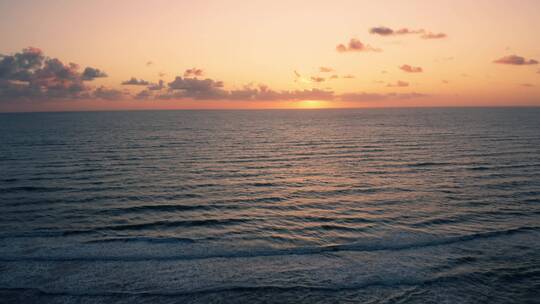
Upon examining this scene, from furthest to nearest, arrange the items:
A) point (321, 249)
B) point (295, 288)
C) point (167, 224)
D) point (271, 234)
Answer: point (167, 224)
point (271, 234)
point (321, 249)
point (295, 288)

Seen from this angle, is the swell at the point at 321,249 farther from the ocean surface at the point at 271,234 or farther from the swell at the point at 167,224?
the swell at the point at 167,224

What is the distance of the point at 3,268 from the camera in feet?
49.2

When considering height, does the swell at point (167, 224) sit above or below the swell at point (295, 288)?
above

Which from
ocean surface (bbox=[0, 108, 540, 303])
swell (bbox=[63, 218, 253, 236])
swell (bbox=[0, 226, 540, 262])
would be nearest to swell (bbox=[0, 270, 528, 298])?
ocean surface (bbox=[0, 108, 540, 303])

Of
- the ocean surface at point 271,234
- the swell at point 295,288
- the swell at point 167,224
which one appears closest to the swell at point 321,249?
the ocean surface at point 271,234

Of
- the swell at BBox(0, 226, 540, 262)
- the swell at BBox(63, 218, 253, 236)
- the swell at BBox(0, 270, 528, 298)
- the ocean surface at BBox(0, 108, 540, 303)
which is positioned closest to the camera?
the swell at BBox(0, 270, 528, 298)

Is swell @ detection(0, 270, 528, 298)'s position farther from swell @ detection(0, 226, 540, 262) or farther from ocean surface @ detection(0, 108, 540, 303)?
swell @ detection(0, 226, 540, 262)

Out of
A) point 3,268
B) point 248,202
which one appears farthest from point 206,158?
point 3,268

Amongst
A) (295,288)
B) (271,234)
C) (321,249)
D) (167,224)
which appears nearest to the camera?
(295,288)

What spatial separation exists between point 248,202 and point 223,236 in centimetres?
735

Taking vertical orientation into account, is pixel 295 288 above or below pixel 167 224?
below

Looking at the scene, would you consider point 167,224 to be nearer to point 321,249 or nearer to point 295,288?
point 321,249

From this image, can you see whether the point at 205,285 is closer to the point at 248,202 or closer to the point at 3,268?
the point at 3,268

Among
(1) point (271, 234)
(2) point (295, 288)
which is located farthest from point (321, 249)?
(2) point (295, 288)
